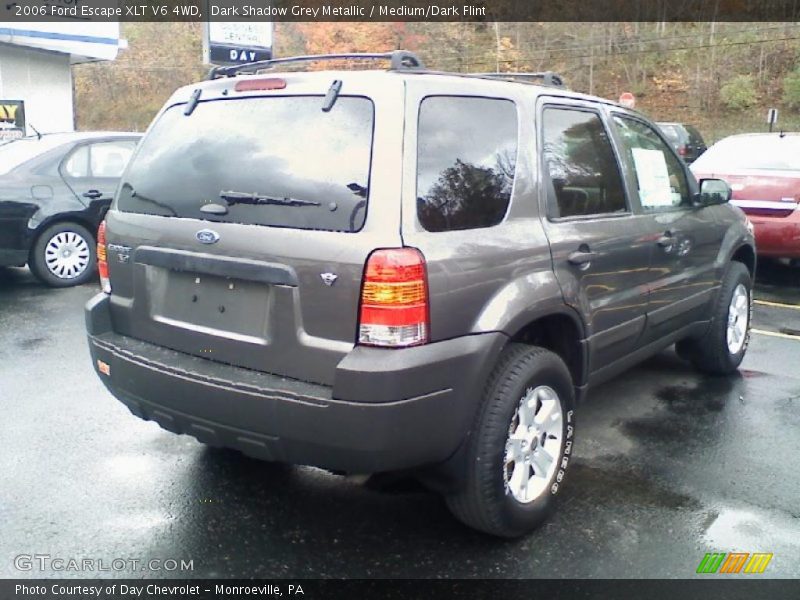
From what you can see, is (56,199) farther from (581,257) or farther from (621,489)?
(621,489)

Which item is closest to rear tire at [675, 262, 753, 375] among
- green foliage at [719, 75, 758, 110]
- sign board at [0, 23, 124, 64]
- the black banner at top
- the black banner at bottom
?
the black banner at bottom

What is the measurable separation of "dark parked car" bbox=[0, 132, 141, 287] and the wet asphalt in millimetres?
3106

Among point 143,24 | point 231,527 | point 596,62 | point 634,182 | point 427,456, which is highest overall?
point 143,24

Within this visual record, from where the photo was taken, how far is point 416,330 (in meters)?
2.70

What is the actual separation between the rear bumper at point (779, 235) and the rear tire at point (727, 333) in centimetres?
292

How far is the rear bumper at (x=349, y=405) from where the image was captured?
8.70 ft

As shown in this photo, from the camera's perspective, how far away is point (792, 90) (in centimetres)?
3538

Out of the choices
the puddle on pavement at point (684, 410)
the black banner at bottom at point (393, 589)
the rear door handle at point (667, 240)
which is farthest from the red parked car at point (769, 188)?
the black banner at bottom at point (393, 589)

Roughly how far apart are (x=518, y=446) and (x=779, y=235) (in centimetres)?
617

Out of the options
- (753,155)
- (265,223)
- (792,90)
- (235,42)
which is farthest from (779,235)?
(792,90)

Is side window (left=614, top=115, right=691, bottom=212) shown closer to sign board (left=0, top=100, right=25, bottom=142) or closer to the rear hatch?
the rear hatch

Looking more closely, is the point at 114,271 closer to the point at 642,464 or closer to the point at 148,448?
the point at 148,448

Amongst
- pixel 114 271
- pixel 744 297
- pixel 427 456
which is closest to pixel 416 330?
pixel 427 456

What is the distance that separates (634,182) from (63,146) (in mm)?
6231
